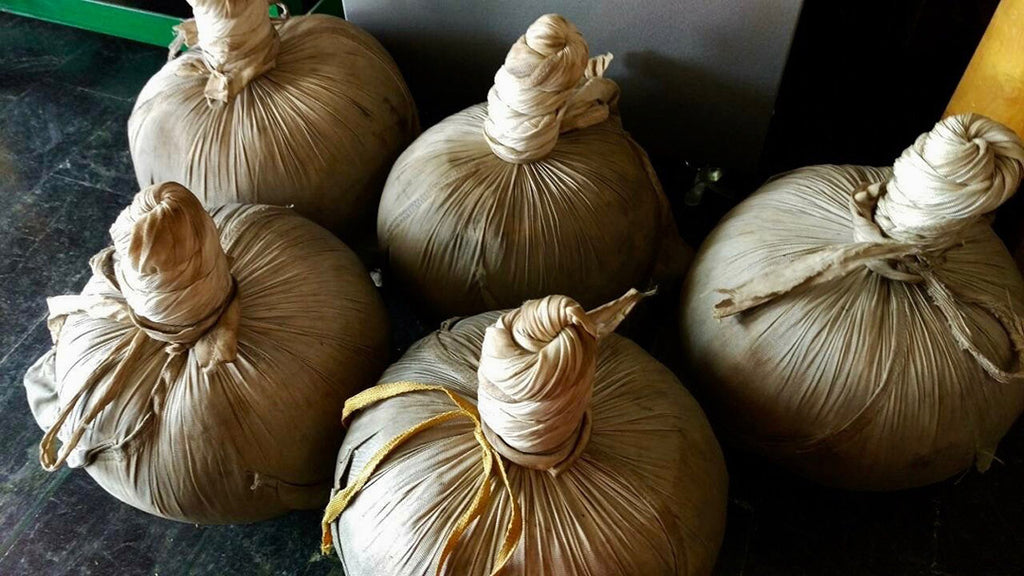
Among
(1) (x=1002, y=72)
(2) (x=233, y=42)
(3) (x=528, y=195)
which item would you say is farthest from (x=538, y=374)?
(1) (x=1002, y=72)

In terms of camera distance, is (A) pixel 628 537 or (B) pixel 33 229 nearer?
(A) pixel 628 537

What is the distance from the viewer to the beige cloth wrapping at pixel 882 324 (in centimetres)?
100

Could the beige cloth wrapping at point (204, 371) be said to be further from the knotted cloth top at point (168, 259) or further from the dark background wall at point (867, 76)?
the dark background wall at point (867, 76)

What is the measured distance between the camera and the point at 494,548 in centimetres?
87

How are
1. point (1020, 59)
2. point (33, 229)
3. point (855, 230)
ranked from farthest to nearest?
point (33, 229) < point (1020, 59) < point (855, 230)

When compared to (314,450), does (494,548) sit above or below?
above

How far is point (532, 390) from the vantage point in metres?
0.81

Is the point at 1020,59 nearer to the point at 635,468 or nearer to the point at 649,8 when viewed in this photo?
the point at 649,8

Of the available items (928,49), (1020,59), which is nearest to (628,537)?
(1020,59)

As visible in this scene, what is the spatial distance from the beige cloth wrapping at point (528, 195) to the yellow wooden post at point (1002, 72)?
583 mm

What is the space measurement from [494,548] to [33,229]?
1.29 meters

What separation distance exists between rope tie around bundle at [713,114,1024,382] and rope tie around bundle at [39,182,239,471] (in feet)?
2.09

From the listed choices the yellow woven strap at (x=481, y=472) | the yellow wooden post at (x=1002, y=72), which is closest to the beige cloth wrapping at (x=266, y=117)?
the yellow woven strap at (x=481, y=472)

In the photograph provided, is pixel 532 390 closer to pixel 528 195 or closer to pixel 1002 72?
pixel 528 195
